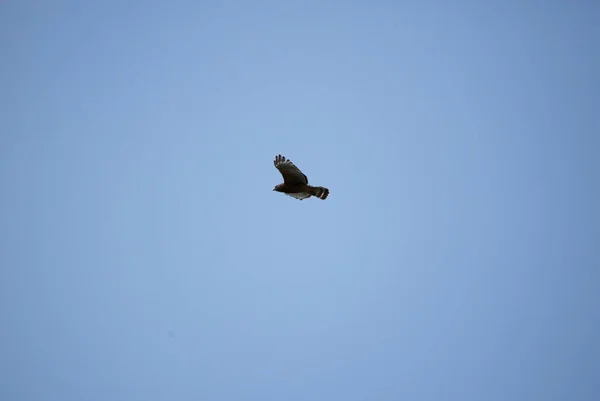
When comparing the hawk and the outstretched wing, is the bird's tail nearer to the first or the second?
the hawk

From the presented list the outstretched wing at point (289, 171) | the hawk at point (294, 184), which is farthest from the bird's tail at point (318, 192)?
the outstretched wing at point (289, 171)

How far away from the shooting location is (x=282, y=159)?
892 inches

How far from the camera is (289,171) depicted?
2289 cm

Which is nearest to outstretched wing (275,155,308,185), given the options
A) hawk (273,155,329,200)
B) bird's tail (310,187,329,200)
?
hawk (273,155,329,200)

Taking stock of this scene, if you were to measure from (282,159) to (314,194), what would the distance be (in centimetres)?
258

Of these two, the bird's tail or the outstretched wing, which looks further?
the bird's tail

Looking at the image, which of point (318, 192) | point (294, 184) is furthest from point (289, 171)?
point (318, 192)

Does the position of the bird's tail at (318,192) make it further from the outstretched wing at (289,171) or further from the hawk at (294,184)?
the outstretched wing at (289,171)

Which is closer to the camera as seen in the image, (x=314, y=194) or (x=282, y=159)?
(x=282, y=159)

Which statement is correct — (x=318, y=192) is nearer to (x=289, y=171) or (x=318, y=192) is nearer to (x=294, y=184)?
(x=294, y=184)

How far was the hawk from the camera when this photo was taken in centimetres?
2266

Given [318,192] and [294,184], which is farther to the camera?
[318,192]

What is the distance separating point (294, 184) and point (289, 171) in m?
1.25

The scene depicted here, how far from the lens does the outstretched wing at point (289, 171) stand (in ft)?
73.9
